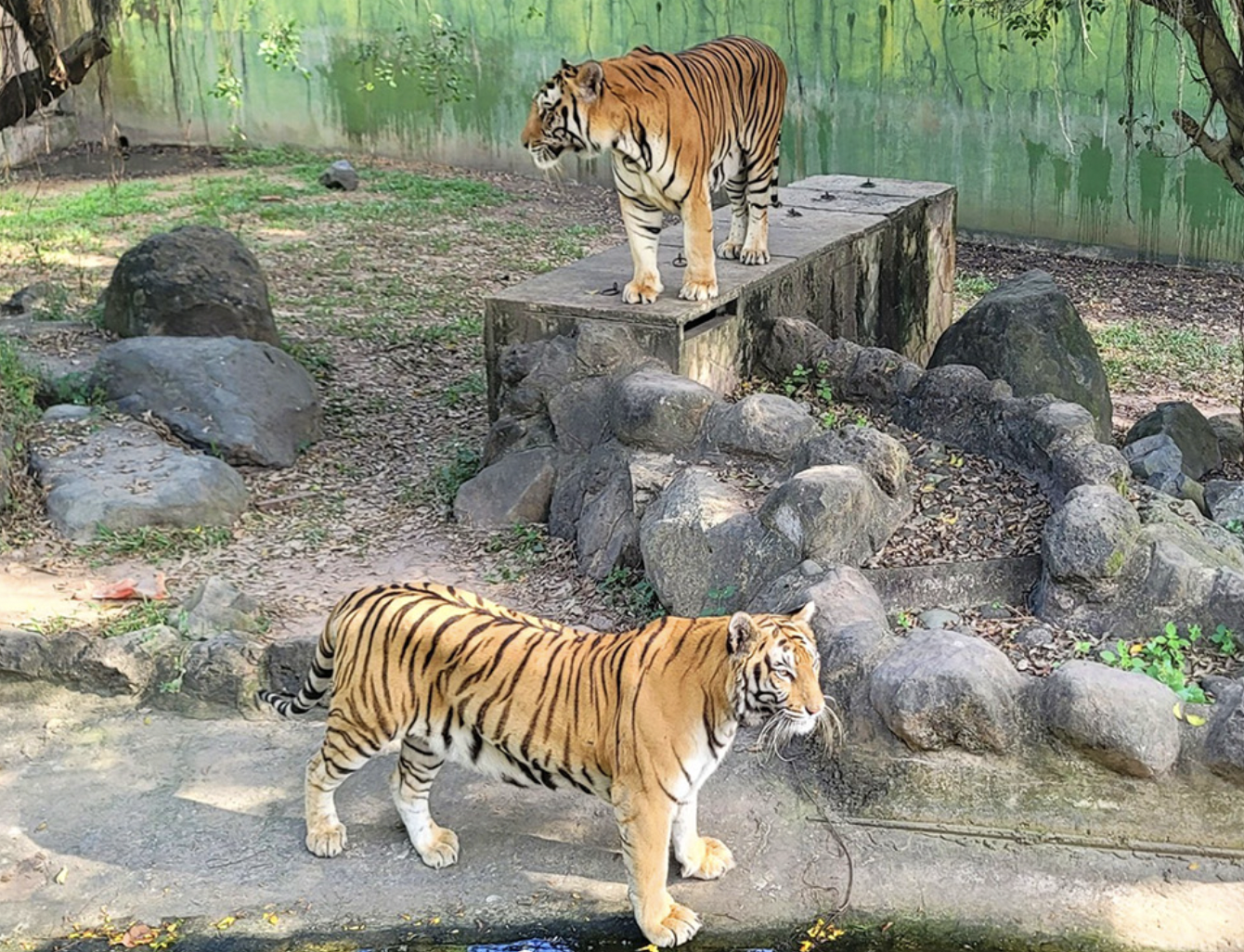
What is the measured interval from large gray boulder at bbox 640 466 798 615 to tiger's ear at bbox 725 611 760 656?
1.66 m

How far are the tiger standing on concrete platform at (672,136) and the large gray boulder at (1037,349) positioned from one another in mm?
1373

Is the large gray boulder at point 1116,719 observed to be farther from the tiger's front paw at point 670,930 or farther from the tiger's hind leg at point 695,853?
the tiger's front paw at point 670,930

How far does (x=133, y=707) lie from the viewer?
538 centimetres

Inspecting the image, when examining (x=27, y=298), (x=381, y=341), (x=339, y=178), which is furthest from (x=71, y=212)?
(x=381, y=341)

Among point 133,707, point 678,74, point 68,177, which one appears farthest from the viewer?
point 68,177

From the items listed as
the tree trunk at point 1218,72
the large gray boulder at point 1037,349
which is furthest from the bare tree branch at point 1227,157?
the large gray boulder at point 1037,349

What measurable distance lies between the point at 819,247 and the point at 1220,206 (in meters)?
5.42

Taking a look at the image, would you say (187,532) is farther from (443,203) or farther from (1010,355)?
(443,203)

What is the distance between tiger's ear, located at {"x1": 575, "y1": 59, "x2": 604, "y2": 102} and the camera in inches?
261

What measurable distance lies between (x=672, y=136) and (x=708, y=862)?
3.81 metres

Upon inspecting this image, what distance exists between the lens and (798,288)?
838cm

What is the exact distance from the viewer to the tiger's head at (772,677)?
3.84 m

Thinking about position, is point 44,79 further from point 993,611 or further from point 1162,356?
point 1162,356

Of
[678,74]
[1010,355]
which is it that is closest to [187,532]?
[678,74]
